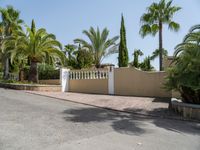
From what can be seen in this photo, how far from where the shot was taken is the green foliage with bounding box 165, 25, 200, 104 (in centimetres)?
877

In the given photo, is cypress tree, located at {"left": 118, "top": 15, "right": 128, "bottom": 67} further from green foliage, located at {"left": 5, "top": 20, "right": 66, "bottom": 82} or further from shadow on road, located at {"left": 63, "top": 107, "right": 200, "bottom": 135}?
shadow on road, located at {"left": 63, "top": 107, "right": 200, "bottom": 135}

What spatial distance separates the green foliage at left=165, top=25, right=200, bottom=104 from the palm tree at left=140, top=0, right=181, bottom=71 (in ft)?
32.3

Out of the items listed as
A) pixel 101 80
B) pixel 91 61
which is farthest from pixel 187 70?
pixel 91 61

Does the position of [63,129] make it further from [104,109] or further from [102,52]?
[102,52]

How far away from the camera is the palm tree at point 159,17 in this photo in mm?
19672

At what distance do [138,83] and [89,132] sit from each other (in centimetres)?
885

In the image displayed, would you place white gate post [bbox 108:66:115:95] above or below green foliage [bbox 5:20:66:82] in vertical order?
below

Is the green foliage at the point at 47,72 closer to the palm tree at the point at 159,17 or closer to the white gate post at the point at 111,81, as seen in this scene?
the white gate post at the point at 111,81

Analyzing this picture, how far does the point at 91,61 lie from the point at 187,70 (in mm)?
17378

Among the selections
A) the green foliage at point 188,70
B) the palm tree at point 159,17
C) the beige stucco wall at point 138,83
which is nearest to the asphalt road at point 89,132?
→ the green foliage at point 188,70

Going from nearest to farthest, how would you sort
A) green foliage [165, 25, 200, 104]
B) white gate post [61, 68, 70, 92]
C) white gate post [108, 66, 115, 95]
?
green foliage [165, 25, 200, 104], white gate post [108, 66, 115, 95], white gate post [61, 68, 70, 92]

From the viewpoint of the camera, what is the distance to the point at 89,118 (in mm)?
8078

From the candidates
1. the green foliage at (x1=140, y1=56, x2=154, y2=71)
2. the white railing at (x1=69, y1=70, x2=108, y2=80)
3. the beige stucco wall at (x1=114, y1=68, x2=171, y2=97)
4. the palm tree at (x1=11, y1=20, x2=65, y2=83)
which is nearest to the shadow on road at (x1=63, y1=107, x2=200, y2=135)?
the beige stucco wall at (x1=114, y1=68, x2=171, y2=97)

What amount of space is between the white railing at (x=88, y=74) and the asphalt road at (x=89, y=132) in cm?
807
